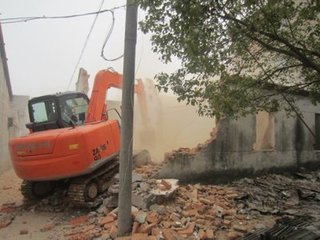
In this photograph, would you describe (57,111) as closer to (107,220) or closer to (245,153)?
(107,220)

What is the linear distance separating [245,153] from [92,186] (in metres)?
5.69

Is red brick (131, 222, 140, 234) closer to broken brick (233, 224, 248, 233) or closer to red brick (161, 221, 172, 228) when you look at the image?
red brick (161, 221, 172, 228)

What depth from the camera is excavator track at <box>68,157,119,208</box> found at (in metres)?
9.79

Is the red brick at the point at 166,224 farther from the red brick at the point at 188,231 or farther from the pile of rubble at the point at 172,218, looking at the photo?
the red brick at the point at 188,231

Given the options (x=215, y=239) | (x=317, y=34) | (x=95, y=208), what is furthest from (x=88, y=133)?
(x=317, y=34)

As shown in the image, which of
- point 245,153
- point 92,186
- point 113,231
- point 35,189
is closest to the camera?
point 113,231

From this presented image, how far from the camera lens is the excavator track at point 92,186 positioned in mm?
9789

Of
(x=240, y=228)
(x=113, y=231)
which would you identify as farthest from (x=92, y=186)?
(x=240, y=228)

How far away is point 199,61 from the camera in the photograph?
6156 millimetres

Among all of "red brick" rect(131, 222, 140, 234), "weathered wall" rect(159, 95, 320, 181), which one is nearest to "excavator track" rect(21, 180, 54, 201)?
"weathered wall" rect(159, 95, 320, 181)

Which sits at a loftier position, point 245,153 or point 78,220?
point 245,153

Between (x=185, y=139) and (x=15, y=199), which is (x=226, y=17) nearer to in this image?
(x=15, y=199)

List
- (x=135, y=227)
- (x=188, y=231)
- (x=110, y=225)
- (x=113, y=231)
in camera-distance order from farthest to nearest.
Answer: (x=110, y=225)
(x=113, y=231)
(x=188, y=231)
(x=135, y=227)

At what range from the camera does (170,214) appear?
8.38 m
